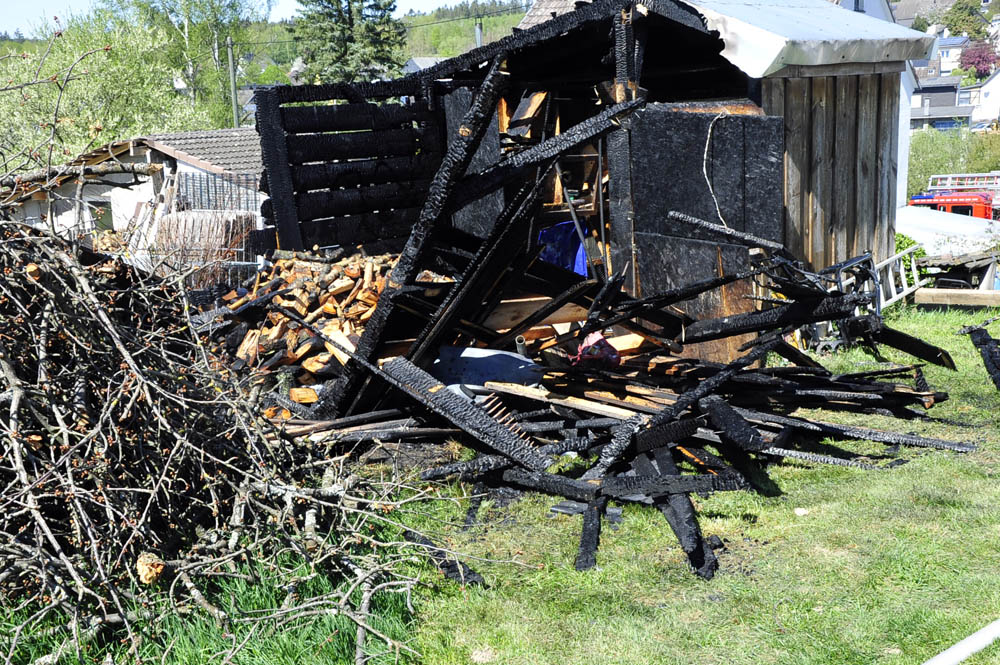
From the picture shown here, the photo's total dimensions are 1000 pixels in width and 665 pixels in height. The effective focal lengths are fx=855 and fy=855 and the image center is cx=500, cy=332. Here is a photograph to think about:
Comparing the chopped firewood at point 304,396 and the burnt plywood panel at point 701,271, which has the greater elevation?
the burnt plywood panel at point 701,271

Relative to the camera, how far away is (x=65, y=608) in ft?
12.2

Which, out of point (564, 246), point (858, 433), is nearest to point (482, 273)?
point (858, 433)

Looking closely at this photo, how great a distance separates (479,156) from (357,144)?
1465mm

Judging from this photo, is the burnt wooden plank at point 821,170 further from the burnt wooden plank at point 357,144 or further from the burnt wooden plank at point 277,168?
the burnt wooden plank at point 277,168

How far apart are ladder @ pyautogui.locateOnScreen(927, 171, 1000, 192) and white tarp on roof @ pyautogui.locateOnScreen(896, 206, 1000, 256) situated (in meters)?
13.3

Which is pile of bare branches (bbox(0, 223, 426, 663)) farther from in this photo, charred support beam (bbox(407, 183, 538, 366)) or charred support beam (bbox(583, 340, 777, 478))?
charred support beam (bbox(407, 183, 538, 366))

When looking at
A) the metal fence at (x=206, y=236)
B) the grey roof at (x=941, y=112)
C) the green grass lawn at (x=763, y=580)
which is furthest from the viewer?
the grey roof at (x=941, y=112)

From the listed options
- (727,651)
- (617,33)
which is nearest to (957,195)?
(617,33)

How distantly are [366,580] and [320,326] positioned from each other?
407 cm

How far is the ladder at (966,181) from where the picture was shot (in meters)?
29.4

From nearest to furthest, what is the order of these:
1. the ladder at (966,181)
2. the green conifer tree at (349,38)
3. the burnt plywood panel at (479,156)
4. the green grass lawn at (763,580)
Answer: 1. the green grass lawn at (763,580)
2. the burnt plywood panel at (479,156)
3. the ladder at (966,181)
4. the green conifer tree at (349,38)

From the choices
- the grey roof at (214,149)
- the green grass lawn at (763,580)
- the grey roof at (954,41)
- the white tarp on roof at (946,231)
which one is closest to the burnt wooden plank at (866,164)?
the white tarp on roof at (946,231)

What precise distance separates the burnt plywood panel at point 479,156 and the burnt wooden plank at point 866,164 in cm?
410

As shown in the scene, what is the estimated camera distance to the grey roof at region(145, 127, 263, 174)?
24.9m
